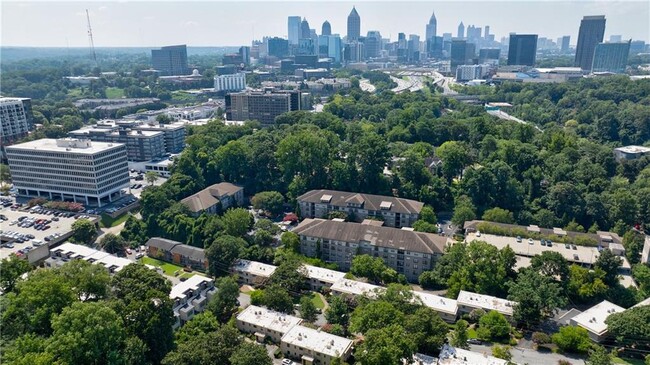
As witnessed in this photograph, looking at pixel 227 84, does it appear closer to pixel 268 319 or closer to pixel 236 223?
pixel 236 223

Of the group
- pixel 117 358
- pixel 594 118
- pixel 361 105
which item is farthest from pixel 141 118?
pixel 594 118

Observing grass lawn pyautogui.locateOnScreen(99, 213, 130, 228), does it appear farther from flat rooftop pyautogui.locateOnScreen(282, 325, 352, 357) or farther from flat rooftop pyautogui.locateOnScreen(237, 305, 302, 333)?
flat rooftop pyautogui.locateOnScreen(282, 325, 352, 357)

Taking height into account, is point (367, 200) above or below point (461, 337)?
above

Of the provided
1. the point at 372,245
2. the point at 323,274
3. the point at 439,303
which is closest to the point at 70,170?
the point at 323,274

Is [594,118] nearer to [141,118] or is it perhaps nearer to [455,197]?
[455,197]

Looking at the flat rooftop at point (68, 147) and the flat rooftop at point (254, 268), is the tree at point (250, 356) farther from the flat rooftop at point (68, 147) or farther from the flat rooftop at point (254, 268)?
the flat rooftop at point (68, 147)
